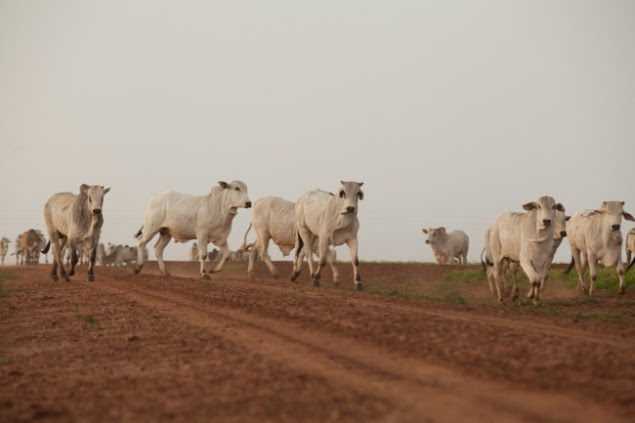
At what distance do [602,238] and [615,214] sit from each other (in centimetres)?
71

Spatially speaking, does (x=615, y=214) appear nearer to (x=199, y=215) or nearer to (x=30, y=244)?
(x=199, y=215)

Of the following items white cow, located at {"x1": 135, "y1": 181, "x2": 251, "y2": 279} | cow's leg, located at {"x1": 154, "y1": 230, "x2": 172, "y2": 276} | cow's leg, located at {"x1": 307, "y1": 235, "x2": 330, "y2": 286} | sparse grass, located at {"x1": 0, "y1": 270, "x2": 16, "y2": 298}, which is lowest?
sparse grass, located at {"x1": 0, "y1": 270, "x2": 16, "y2": 298}

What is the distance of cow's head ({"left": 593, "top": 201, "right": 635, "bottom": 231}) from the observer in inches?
758

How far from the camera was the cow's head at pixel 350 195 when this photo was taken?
19.2 meters

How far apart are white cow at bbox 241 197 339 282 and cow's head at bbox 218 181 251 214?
1383 millimetres

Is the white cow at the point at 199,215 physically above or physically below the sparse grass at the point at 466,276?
above

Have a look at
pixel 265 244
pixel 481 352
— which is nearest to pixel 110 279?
pixel 265 244

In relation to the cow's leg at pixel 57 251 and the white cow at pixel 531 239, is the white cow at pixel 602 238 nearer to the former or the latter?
the white cow at pixel 531 239

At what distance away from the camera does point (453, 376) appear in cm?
649

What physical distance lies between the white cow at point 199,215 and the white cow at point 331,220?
7.19ft

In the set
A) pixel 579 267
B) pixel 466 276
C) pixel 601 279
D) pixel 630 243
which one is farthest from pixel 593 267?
pixel 630 243

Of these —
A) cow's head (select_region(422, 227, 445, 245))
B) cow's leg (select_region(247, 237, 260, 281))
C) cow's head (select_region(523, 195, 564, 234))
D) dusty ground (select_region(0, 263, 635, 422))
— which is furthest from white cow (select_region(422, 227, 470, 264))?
dusty ground (select_region(0, 263, 635, 422))

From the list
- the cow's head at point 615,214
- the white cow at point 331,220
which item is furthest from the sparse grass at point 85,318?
the cow's head at point 615,214

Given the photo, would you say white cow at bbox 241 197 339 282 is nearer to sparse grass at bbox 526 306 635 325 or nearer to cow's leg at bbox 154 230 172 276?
cow's leg at bbox 154 230 172 276
